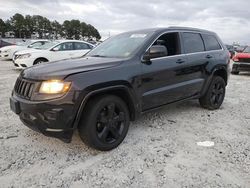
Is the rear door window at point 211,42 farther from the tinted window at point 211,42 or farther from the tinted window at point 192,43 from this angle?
the tinted window at point 192,43

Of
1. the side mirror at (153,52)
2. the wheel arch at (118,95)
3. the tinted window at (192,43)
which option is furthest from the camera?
the tinted window at (192,43)

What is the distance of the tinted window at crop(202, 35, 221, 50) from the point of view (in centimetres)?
571

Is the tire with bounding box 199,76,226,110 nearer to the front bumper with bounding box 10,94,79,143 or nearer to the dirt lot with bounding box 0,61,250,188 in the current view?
the dirt lot with bounding box 0,61,250,188

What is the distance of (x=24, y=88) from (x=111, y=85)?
45.8 inches

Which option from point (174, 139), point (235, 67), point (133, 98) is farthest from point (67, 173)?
point (235, 67)

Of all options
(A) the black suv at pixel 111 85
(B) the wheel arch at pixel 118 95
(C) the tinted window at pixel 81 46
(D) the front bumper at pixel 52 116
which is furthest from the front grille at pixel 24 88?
(C) the tinted window at pixel 81 46

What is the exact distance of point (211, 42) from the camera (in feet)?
19.3

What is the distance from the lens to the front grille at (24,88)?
341cm

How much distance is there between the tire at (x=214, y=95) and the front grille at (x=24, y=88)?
12.1ft

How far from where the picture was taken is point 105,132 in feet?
11.9

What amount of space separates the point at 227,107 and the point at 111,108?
12.0 feet

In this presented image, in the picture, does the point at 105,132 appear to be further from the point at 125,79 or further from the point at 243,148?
the point at 243,148

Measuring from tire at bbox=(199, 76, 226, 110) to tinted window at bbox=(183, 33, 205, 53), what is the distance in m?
0.82

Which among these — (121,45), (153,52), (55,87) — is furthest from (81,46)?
(55,87)
